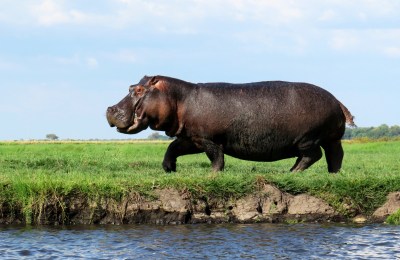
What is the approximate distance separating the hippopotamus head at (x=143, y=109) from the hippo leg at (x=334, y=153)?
319 cm

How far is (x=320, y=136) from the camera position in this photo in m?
14.4

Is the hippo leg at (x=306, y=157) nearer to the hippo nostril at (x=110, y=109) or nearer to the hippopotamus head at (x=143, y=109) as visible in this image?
the hippopotamus head at (x=143, y=109)

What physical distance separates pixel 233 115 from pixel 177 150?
1.34 metres

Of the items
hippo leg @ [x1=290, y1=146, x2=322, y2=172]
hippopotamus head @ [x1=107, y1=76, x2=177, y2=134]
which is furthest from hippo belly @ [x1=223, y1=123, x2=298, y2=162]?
Answer: hippopotamus head @ [x1=107, y1=76, x2=177, y2=134]

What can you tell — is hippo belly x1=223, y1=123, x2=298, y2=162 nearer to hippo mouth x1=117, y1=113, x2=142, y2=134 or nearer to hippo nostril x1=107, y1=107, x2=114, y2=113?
hippo mouth x1=117, y1=113, x2=142, y2=134

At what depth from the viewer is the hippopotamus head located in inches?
555

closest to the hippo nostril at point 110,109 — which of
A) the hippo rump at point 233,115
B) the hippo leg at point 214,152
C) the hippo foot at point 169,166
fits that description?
the hippo rump at point 233,115

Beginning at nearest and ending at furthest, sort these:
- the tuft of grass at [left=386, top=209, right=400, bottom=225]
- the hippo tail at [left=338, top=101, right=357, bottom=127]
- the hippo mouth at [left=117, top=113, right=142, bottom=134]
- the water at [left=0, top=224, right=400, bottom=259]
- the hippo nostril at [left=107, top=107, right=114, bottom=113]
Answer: the water at [left=0, top=224, right=400, bottom=259]
the tuft of grass at [left=386, top=209, right=400, bottom=225]
the hippo mouth at [left=117, top=113, right=142, bottom=134]
the hippo nostril at [left=107, top=107, right=114, bottom=113]
the hippo tail at [left=338, top=101, right=357, bottom=127]

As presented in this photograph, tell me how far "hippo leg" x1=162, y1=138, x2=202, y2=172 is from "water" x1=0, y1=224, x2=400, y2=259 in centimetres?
301

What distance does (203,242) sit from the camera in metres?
10.4

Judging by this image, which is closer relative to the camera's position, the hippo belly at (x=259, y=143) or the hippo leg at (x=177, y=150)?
the hippo belly at (x=259, y=143)

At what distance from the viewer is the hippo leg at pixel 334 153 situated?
14914 millimetres

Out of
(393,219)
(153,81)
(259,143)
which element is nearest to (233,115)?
(259,143)

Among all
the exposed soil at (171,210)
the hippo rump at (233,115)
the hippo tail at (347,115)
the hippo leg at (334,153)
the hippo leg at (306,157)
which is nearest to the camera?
the exposed soil at (171,210)
